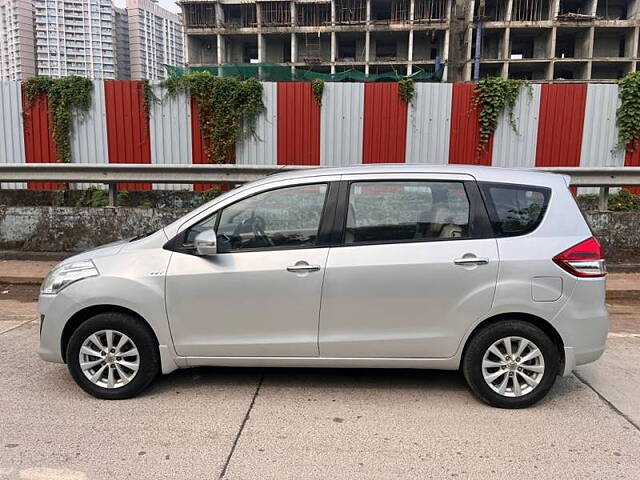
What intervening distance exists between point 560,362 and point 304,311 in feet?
6.07

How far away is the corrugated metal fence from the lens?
8.57 m

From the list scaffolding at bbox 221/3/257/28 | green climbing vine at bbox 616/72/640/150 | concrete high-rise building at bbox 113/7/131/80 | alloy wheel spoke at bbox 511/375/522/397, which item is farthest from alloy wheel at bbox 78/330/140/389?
concrete high-rise building at bbox 113/7/131/80

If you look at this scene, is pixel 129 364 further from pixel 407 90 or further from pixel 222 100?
pixel 407 90

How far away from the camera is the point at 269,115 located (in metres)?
8.77

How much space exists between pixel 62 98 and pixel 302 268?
7306 millimetres

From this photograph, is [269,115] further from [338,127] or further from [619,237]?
[619,237]

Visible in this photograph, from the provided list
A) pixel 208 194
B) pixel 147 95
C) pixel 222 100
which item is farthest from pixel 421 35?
pixel 208 194

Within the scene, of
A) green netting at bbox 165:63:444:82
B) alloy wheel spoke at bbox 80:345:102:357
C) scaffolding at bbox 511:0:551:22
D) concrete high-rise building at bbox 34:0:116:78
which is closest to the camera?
alloy wheel spoke at bbox 80:345:102:357

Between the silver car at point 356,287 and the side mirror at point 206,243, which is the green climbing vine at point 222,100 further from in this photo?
the side mirror at point 206,243

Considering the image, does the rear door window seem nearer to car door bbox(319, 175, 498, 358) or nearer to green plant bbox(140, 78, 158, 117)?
car door bbox(319, 175, 498, 358)

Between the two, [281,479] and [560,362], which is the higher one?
[560,362]

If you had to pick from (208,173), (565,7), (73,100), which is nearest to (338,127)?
(208,173)

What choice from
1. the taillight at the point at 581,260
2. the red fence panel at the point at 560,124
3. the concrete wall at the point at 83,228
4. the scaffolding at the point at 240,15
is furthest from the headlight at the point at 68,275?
the scaffolding at the point at 240,15

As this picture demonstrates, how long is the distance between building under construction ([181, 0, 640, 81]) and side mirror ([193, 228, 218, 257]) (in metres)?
43.9
